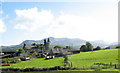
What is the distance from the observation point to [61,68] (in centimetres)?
1401

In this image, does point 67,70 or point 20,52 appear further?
point 20,52

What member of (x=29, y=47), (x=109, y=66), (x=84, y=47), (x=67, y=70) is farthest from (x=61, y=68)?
(x=29, y=47)

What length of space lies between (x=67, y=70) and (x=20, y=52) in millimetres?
19702

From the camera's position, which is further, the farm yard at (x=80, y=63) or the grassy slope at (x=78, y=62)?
the grassy slope at (x=78, y=62)

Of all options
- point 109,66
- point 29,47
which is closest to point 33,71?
point 109,66

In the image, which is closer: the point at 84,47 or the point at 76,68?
the point at 76,68

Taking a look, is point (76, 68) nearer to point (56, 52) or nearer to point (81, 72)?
point (81, 72)

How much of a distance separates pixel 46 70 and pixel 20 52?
714 inches

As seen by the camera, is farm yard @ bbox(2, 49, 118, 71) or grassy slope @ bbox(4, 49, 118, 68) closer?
farm yard @ bbox(2, 49, 118, 71)

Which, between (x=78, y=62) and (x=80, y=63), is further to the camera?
(x=78, y=62)

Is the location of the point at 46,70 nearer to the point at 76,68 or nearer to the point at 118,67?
the point at 76,68

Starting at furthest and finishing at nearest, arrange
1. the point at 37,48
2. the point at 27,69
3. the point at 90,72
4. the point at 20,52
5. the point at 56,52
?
the point at 37,48 → the point at 20,52 → the point at 56,52 → the point at 27,69 → the point at 90,72

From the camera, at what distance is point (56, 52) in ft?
85.3

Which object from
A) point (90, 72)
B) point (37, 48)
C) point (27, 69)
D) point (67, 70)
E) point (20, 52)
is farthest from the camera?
point (37, 48)
